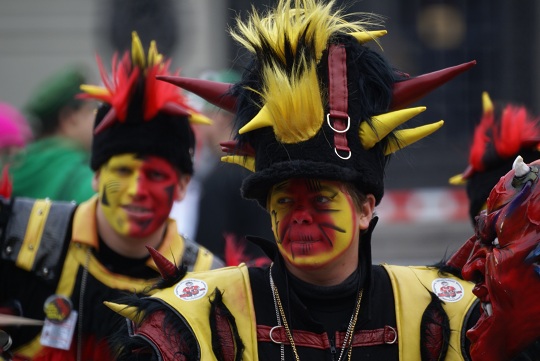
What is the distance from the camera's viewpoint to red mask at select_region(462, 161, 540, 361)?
10.9 ft

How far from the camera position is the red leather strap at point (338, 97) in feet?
11.9

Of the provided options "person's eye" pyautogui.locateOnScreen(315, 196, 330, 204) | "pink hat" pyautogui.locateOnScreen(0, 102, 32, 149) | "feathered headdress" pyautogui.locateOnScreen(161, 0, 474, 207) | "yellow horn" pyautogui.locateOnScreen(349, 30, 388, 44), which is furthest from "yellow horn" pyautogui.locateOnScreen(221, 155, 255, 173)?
"pink hat" pyautogui.locateOnScreen(0, 102, 32, 149)

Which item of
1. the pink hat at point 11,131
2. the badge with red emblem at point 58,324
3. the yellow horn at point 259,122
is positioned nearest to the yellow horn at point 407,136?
the yellow horn at point 259,122

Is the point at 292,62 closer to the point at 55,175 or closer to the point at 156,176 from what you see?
the point at 156,176

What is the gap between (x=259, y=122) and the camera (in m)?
3.64

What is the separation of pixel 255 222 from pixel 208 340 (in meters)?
3.61

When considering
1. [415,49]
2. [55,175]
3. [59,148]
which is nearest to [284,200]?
[55,175]

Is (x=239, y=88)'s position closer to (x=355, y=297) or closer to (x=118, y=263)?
(x=355, y=297)

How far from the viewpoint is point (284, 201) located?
3.69m

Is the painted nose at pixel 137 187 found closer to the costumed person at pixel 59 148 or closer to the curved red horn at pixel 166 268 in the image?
Result: the curved red horn at pixel 166 268

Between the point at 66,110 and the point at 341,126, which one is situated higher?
the point at 341,126

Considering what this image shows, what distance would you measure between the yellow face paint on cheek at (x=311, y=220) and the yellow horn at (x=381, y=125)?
157 mm

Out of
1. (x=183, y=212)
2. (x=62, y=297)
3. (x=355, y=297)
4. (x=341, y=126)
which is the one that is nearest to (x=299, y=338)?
(x=355, y=297)

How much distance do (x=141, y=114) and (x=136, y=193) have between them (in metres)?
0.32
